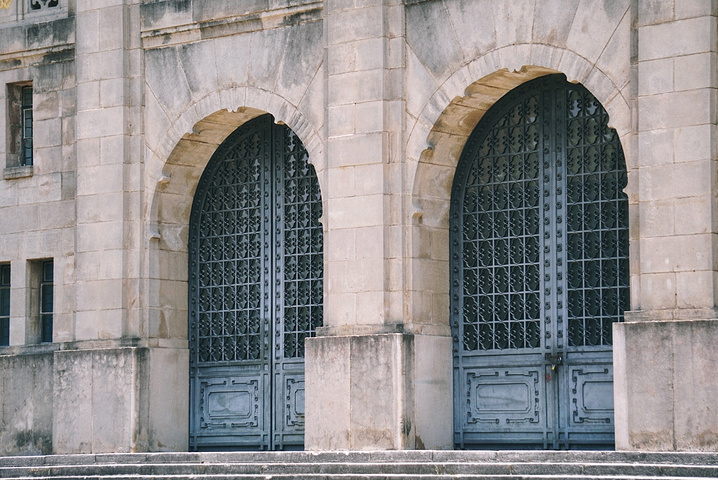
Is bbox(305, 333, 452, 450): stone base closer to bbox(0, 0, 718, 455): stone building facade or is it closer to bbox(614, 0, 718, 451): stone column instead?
bbox(0, 0, 718, 455): stone building facade

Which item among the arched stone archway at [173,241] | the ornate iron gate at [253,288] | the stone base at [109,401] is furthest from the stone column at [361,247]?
the stone base at [109,401]

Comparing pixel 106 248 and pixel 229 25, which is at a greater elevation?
pixel 229 25

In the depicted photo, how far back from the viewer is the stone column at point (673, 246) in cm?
1733

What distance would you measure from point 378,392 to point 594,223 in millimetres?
3668

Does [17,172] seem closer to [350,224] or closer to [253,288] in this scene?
[253,288]

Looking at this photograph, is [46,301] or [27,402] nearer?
[27,402]

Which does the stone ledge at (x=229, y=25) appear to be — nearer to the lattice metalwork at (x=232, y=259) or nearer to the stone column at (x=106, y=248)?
the stone column at (x=106, y=248)

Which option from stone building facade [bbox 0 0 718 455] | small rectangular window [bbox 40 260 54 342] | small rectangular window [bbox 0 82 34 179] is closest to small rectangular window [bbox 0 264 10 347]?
stone building facade [bbox 0 0 718 455]

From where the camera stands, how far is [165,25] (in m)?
23.2

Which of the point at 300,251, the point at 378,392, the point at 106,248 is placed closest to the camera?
the point at 378,392

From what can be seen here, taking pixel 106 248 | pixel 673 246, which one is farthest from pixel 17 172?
pixel 673 246

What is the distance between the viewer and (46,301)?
2469cm

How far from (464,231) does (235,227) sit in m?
4.10

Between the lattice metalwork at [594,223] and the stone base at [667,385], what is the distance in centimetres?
185
